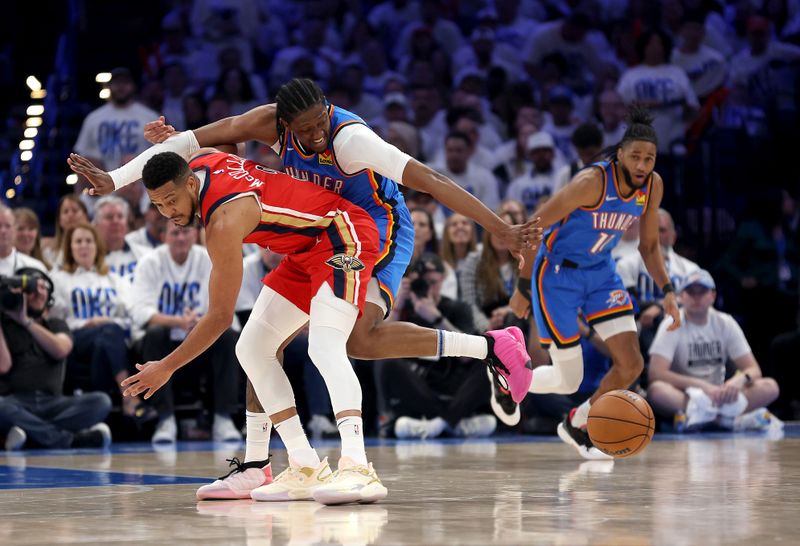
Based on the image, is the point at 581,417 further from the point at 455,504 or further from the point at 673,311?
the point at 455,504

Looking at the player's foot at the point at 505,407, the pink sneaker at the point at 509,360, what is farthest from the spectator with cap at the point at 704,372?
the pink sneaker at the point at 509,360

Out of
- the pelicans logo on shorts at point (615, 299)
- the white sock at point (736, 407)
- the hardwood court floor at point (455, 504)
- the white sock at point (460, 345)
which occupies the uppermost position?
the pelicans logo on shorts at point (615, 299)

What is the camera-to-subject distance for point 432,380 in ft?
29.6

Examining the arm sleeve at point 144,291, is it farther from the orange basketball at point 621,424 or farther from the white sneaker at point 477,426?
the orange basketball at point 621,424

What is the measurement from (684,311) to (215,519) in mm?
5601

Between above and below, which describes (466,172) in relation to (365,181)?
above

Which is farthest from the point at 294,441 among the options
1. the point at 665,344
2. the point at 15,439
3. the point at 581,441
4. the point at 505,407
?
the point at 665,344

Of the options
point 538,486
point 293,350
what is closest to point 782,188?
point 293,350

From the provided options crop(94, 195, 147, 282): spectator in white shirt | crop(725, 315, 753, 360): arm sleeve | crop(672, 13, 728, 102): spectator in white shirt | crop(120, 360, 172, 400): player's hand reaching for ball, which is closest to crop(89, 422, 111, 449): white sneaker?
crop(94, 195, 147, 282): spectator in white shirt

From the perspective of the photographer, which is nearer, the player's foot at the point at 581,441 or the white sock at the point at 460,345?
the white sock at the point at 460,345

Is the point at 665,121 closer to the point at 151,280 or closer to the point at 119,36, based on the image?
the point at 151,280

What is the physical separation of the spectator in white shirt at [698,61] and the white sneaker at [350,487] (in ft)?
27.2

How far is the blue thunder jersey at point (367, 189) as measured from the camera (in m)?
5.02

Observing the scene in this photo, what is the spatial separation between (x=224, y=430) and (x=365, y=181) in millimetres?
3884
